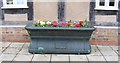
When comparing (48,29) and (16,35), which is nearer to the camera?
(48,29)

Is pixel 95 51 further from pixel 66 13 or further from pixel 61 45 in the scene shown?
pixel 66 13

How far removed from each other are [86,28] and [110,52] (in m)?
1.07

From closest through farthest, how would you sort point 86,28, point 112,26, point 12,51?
point 86,28
point 12,51
point 112,26

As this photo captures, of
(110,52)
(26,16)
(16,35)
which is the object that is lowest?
(110,52)

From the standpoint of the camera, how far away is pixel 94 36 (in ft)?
20.7

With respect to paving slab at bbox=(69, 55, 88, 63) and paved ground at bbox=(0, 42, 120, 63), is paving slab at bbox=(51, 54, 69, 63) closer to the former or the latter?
paved ground at bbox=(0, 42, 120, 63)

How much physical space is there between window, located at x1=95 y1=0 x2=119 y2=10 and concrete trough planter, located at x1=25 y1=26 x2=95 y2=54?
1.28 meters

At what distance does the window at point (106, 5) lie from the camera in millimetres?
6121

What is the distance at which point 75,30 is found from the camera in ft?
17.0

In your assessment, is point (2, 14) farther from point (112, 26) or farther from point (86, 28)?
point (112, 26)

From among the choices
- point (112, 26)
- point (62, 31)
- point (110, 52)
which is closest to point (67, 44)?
point (62, 31)

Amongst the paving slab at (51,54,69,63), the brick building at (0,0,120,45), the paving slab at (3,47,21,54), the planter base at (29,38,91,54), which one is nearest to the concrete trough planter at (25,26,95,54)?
the planter base at (29,38,91,54)

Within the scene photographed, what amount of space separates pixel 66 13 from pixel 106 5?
1253 mm

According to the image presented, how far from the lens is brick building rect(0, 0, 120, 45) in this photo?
612 centimetres
